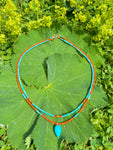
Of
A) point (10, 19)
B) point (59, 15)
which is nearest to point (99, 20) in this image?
point (59, 15)

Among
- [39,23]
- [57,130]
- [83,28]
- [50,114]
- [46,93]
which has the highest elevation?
[39,23]

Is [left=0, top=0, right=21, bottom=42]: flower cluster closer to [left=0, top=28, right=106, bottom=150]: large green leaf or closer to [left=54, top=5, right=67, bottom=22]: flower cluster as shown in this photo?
[left=0, top=28, right=106, bottom=150]: large green leaf

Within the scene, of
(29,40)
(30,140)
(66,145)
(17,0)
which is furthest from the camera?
(17,0)

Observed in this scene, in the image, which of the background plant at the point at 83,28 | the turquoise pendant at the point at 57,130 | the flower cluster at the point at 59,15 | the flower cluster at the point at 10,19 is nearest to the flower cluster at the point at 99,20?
the background plant at the point at 83,28

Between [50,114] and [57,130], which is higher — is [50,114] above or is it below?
above

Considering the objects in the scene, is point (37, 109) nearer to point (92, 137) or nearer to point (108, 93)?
point (92, 137)

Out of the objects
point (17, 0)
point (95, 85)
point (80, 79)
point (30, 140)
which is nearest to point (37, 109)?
point (30, 140)

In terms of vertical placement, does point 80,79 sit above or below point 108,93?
above

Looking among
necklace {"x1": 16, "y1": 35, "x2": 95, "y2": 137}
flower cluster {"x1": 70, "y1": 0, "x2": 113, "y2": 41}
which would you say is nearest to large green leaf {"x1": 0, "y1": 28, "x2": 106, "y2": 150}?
necklace {"x1": 16, "y1": 35, "x2": 95, "y2": 137}

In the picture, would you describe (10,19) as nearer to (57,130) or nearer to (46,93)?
(46,93)
